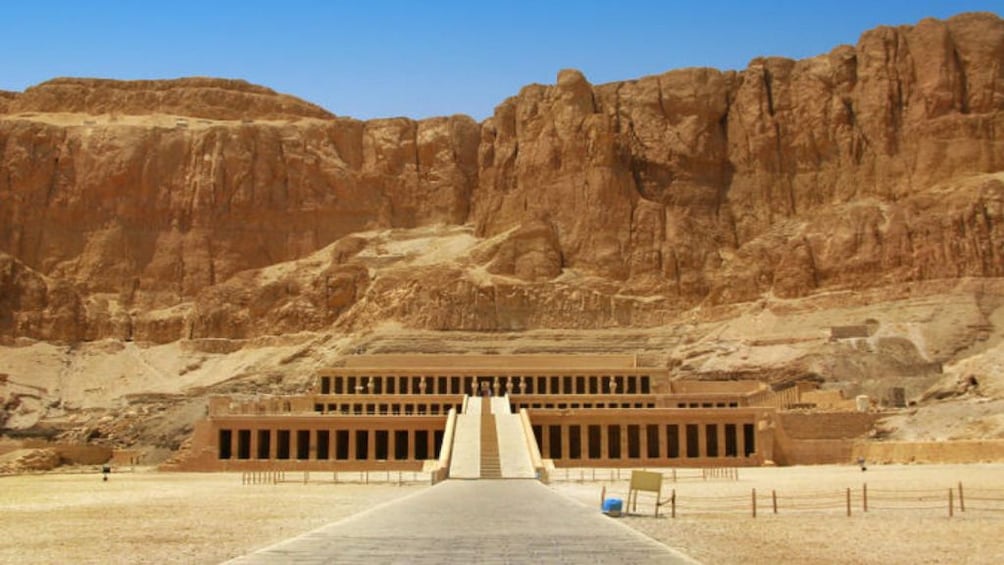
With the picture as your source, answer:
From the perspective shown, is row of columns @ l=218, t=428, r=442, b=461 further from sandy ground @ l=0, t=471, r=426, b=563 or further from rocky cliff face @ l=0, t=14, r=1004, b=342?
rocky cliff face @ l=0, t=14, r=1004, b=342

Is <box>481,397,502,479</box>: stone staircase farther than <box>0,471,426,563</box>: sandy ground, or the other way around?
<box>481,397,502,479</box>: stone staircase

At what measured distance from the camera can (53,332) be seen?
122 metres

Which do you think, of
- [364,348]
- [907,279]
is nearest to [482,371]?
[364,348]

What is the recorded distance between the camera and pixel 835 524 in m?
26.4

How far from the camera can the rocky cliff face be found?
113 m

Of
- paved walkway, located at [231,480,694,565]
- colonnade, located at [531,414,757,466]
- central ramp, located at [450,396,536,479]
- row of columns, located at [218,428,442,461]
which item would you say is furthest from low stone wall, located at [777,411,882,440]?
paved walkway, located at [231,480,694,565]

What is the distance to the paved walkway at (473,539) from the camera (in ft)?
60.6

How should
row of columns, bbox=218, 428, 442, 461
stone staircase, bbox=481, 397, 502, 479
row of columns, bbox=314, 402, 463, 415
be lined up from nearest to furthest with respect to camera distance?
stone staircase, bbox=481, 397, 502, 479
row of columns, bbox=218, 428, 442, 461
row of columns, bbox=314, 402, 463, 415

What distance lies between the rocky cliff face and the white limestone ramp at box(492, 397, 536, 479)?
4579cm

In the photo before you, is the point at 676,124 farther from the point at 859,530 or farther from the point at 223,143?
the point at 859,530

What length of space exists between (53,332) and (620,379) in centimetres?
6277

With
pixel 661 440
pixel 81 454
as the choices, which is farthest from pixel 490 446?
pixel 81 454

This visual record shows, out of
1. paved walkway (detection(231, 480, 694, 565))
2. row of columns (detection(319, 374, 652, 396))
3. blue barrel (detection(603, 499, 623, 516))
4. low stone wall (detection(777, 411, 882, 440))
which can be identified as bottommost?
paved walkway (detection(231, 480, 694, 565))

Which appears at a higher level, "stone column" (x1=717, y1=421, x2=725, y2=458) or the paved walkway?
"stone column" (x1=717, y1=421, x2=725, y2=458)
